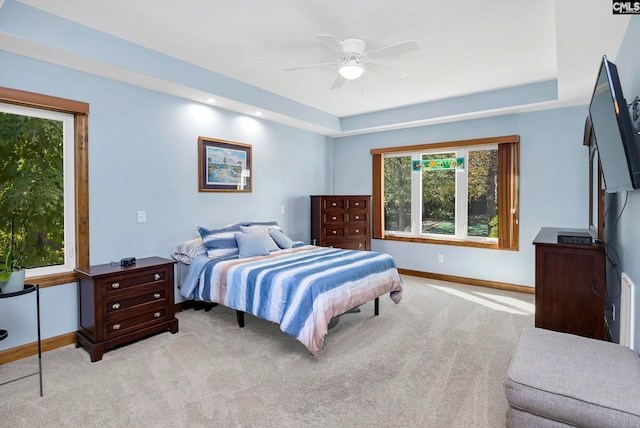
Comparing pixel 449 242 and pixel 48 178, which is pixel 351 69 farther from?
pixel 449 242

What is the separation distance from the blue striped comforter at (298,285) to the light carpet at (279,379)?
1.00ft

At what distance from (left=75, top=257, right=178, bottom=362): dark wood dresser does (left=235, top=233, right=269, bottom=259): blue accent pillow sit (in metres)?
0.81

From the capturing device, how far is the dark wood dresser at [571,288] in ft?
8.11

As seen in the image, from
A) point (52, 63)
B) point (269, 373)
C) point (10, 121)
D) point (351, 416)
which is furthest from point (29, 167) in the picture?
point (351, 416)

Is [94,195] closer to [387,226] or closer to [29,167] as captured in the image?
Answer: [29,167]

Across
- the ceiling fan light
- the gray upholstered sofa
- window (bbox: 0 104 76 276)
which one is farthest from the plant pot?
the gray upholstered sofa

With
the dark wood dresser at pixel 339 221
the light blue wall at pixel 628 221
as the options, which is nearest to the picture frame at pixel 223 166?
the dark wood dresser at pixel 339 221

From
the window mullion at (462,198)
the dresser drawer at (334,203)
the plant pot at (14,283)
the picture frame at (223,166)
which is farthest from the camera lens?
the dresser drawer at (334,203)

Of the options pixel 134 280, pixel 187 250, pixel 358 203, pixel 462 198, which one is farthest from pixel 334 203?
pixel 134 280

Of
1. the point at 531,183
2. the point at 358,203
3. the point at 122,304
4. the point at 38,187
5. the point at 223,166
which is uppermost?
the point at 223,166

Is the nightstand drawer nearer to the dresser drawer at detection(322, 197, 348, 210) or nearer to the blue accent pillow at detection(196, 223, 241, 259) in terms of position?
the dresser drawer at detection(322, 197, 348, 210)

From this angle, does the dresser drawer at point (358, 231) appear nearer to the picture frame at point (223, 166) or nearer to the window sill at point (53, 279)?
the picture frame at point (223, 166)

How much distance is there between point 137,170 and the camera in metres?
3.53

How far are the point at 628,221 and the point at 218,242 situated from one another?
11.8 feet
